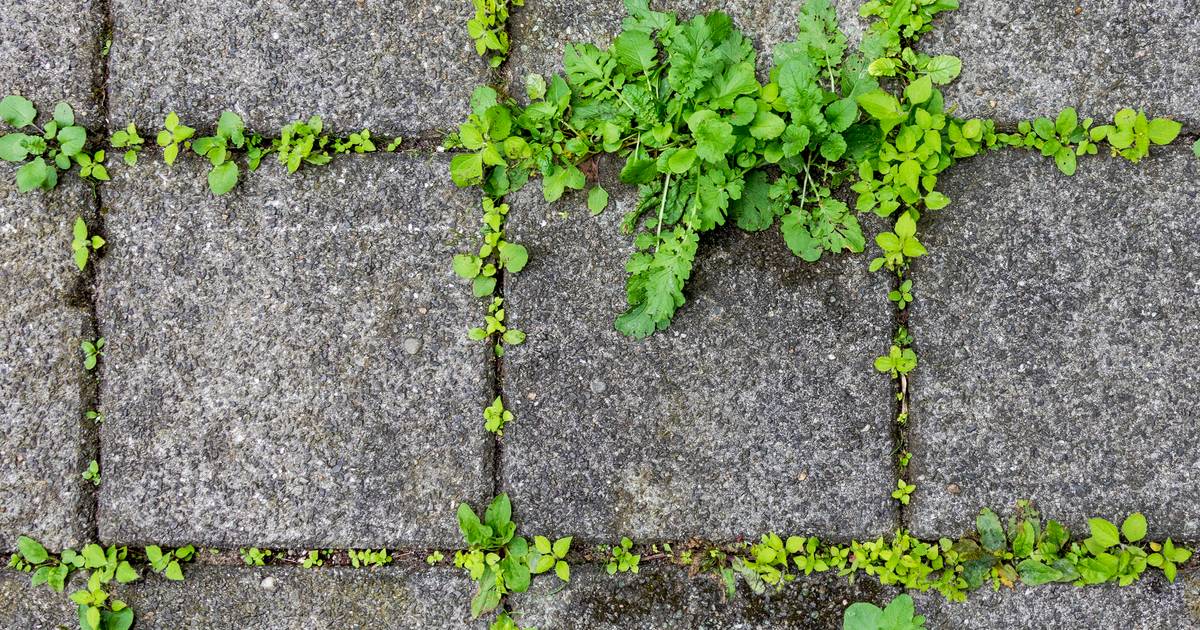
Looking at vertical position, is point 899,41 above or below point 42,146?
above

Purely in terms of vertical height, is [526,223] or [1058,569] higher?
[526,223]

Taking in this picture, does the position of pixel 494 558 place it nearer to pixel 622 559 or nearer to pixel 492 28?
pixel 622 559

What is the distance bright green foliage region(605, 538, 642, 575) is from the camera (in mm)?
2027

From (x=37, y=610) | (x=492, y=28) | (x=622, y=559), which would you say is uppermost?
(x=492, y=28)

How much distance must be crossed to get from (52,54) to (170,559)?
133 cm

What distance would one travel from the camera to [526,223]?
6.74 ft

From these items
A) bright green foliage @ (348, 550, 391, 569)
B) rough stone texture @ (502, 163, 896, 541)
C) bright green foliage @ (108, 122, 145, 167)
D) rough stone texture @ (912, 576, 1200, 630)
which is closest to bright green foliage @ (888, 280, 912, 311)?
rough stone texture @ (502, 163, 896, 541)

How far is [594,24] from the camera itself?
2074 mm

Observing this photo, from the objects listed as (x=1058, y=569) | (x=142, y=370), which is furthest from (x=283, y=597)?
(x=1058, y=569)

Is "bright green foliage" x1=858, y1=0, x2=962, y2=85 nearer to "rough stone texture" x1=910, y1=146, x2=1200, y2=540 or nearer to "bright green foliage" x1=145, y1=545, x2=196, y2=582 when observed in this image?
"rough stone texture" x1=910, y1=146, x2=1200, y2=540

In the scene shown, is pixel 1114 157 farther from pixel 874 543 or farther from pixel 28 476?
pixel 28 476

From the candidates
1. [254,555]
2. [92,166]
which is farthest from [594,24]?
[254,555]

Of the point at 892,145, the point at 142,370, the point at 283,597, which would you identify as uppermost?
the point at 892,145

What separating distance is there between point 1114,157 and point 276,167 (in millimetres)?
2120
